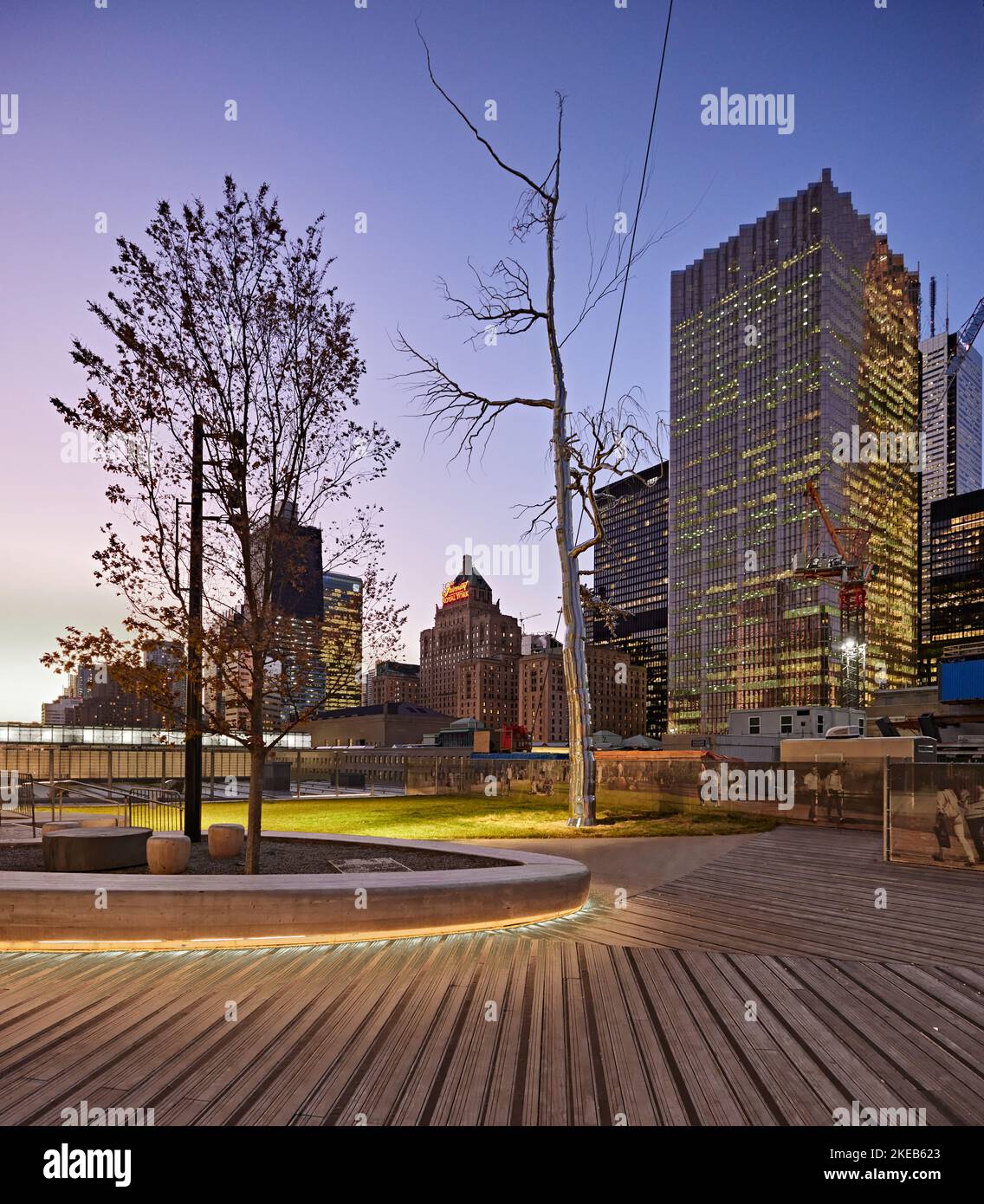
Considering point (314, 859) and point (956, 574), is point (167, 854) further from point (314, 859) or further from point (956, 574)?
point (956, 574)

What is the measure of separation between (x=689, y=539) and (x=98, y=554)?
179719mm

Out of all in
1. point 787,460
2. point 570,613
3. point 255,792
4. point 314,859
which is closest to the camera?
point 255,792

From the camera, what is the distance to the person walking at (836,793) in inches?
677

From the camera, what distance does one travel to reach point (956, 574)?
180m

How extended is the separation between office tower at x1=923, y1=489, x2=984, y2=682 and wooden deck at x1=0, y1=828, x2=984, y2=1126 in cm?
18865

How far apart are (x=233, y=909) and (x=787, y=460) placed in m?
170

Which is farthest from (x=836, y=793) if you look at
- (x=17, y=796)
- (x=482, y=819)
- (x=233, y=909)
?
(x=17, y=796)

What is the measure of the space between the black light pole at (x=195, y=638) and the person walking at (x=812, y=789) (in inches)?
529

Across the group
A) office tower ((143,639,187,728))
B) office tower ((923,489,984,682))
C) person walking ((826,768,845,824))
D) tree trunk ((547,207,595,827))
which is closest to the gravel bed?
office tower ((143,639,187,728))

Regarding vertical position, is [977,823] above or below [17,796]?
above

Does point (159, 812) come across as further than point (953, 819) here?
Yes

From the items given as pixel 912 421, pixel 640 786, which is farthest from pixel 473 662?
pixel 640 786

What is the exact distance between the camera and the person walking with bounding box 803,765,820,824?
17.8 metres

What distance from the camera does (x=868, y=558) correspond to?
159375mm
